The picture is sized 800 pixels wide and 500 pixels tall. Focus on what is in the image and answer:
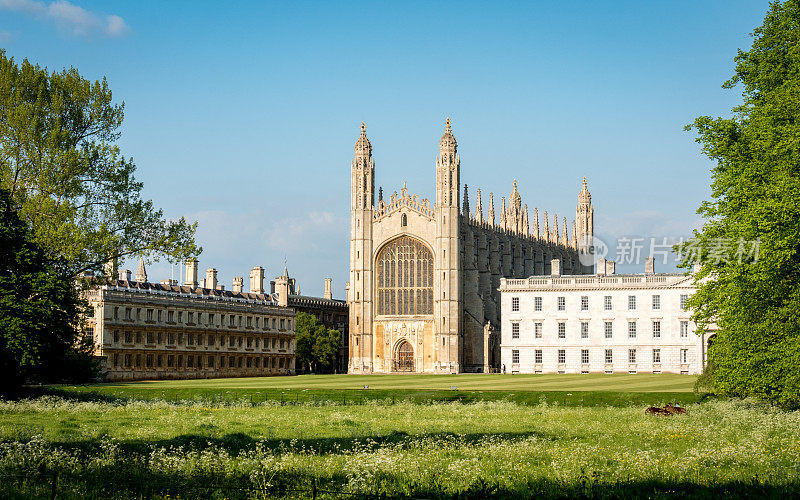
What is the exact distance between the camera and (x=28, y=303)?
3403 centimetres

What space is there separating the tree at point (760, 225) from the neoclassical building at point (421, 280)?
5968 cm

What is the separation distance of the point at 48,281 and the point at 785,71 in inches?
1054

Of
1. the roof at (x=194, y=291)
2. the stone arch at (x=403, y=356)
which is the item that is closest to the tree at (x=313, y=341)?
the roof at (x=194, y=291)

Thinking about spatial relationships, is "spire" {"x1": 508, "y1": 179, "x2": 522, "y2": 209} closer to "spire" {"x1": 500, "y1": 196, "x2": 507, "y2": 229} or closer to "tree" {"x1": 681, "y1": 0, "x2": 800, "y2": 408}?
"spire" {"x1": 500, "y1": 196, "x2": 507, "y2": 229}

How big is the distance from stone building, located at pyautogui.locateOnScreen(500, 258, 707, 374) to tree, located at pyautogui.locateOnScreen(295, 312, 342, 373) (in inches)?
843

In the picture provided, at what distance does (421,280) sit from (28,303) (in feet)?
207

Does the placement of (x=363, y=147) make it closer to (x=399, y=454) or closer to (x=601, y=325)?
(x=601, y=325)

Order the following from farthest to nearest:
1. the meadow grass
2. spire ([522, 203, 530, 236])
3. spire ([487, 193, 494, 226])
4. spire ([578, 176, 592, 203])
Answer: spire ([578, 176, 592, 203])
spire ([522, 203, 530, 236])
spire ([487, 193, 494, 226])
the meadow grass

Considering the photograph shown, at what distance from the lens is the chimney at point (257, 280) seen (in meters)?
104

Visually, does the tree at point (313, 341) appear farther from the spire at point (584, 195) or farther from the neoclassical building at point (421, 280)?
→ the spire at point (584, 195)

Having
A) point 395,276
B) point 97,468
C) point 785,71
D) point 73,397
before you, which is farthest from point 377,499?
point 395,276

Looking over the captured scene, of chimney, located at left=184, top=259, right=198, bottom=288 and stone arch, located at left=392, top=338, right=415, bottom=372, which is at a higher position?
chimney, located at left=184, top=259, right=198, bottom=288

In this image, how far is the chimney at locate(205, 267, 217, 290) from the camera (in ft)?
322

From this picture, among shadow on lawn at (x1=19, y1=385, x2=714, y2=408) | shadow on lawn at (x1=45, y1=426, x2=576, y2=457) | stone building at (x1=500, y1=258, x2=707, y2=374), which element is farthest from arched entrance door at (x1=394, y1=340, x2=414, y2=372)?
shadow on lawn at (x1=45, y1=426, x2=576, y2=457)
